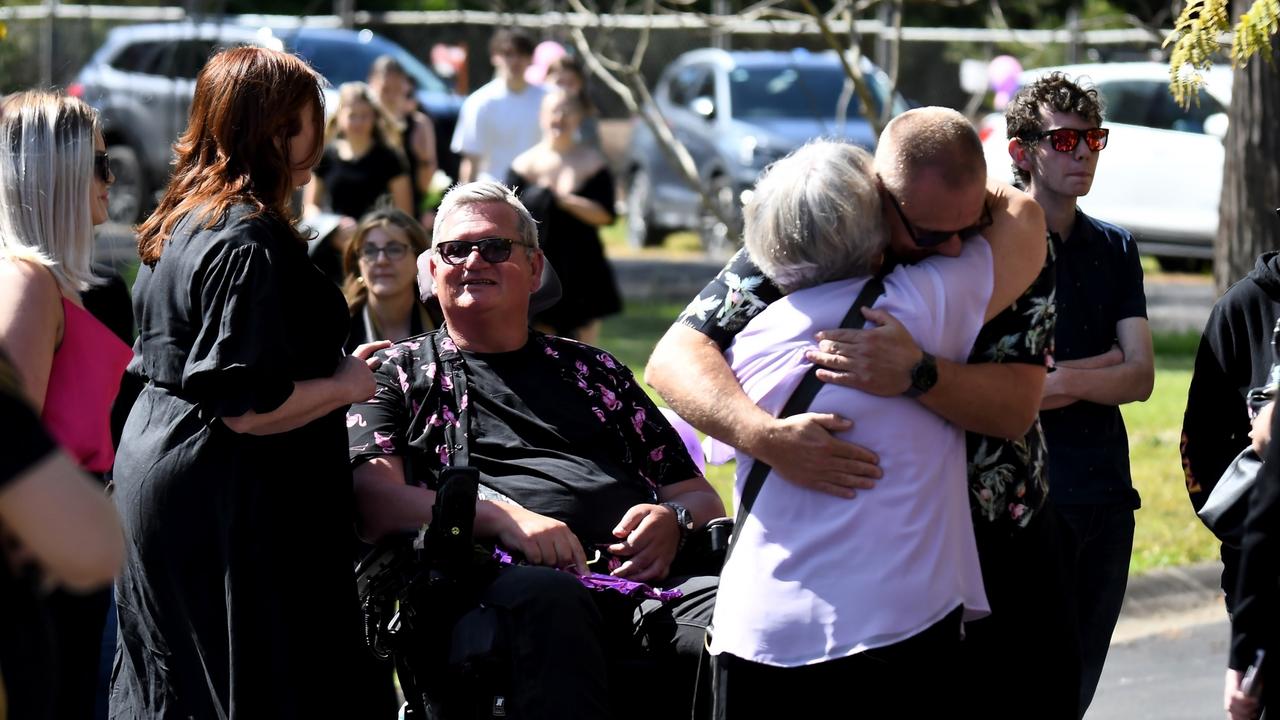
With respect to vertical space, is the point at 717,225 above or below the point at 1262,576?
below

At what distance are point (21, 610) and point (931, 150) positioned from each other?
176 centimetres

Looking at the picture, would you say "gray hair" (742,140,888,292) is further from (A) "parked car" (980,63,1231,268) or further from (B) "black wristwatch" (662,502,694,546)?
(A) "parked car" (980,63,1231,268)

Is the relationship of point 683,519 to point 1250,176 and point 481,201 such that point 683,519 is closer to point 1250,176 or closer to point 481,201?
point 481,201

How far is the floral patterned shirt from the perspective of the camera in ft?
13.7

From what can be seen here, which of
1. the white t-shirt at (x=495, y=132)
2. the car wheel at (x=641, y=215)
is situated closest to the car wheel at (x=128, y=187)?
the car wheel at (x=641, y=215)

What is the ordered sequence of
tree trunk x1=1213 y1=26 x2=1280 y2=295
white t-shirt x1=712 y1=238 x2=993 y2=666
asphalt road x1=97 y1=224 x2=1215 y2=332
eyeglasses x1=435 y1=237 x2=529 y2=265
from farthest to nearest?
1. asphalt road x1=97 y1=224 x2=1215 y2=332
2. tree trunk x1=1213 y1=26 x2=1280 y2=295
3. eyeglasses x1=435 y1=237 x2=529 y2=265
4. white t-shirt x1=712 y1=238 x2=993 y2=666

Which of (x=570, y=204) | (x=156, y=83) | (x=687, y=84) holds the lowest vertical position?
(x=687, y=84)

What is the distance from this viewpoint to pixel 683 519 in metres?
4.22

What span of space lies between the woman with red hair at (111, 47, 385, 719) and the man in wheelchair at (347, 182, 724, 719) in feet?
0.99

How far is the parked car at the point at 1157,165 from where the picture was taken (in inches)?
607

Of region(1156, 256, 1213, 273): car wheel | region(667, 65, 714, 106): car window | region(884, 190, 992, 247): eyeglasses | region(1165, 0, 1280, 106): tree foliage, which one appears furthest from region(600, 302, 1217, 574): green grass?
region(667, 65, 714, 106): car window

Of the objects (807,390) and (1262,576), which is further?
(807,390)

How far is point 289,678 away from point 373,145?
18.6ft

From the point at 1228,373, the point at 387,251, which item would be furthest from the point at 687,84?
the point at 1228,373
